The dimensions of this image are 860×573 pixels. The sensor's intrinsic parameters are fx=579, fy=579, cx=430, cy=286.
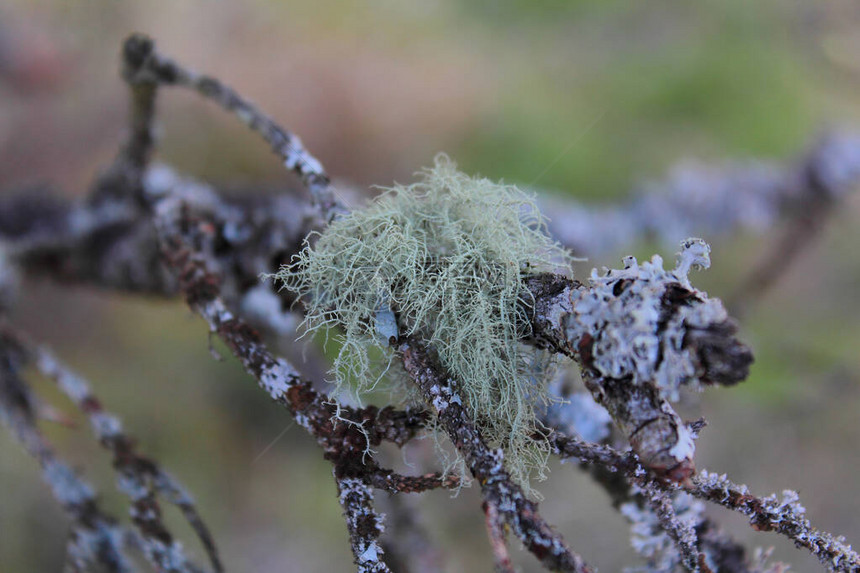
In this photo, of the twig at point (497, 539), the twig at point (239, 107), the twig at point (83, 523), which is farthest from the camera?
the twig at point (83, 523)

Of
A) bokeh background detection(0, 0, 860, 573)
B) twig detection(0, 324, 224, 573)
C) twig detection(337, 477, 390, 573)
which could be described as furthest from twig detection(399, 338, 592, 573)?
bokeh background detection(0, 0, 860, 573)

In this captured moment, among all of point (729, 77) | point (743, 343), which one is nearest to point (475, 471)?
point (743, 343)

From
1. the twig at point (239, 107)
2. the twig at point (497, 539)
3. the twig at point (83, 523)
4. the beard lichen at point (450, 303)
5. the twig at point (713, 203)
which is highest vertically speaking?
the twig at point (713, 203)

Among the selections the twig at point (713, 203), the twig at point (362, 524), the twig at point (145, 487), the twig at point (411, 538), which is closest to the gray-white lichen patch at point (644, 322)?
the twig at point (362, 524)

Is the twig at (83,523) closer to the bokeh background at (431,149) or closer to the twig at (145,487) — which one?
the twig at (145,487)

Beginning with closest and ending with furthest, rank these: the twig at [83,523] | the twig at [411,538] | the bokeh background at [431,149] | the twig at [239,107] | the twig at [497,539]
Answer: the twig at [497,539] < the twig at [239,107] < the twig at [83,523] < the twig at [411,538] < the bokeh background at [431,149]

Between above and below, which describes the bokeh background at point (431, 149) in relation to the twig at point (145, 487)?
above

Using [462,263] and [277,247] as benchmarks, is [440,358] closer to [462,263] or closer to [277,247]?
[462,263]

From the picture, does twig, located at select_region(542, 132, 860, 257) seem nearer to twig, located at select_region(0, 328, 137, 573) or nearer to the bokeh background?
the bokeh background
